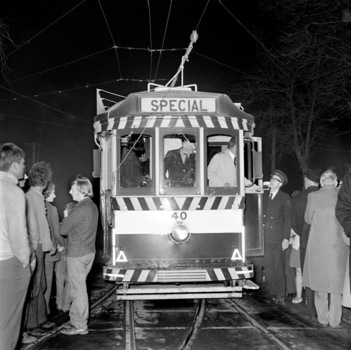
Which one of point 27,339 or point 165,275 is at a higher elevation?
point 165,275

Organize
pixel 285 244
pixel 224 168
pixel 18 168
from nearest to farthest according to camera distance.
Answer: pixel 18 168 → pixel 224 168 → pixel 285 244

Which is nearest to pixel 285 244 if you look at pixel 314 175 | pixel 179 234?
pixel 314 175

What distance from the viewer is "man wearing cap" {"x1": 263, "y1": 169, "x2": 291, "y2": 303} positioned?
8.49 metres

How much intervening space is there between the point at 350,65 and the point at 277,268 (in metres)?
7.53

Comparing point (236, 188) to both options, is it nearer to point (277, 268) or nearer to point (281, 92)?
point (277, 268)

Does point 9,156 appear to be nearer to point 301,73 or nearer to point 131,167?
point 131,167

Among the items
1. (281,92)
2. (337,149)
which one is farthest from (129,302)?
(337,149)

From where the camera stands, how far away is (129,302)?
8289mm

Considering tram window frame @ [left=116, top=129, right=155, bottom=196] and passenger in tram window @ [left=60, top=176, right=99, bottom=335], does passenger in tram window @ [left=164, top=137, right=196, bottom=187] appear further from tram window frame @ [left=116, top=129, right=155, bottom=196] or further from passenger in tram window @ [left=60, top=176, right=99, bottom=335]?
passenger in tram window @ [left=60, top=176, right=99, bottom=335]

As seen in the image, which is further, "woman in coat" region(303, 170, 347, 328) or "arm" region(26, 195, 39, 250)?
"woman in coat" region(303, 170, 347, 328)

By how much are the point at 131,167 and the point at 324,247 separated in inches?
122

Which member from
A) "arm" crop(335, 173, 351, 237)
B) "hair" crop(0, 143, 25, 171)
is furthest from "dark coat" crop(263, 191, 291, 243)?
"hair" crop(0, 143, 25, 171)

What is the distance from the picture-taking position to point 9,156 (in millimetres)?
4801

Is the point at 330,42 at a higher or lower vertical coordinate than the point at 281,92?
lower
